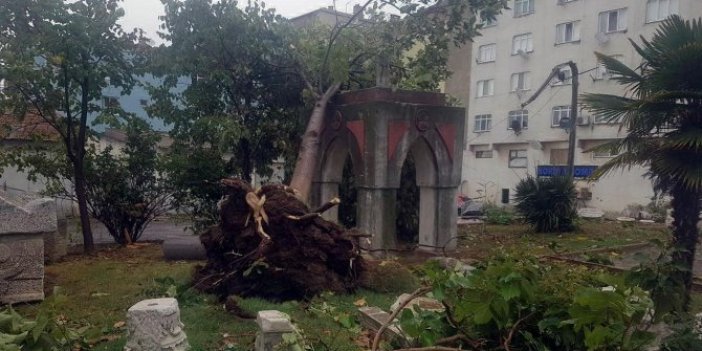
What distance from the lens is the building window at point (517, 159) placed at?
32.7 m

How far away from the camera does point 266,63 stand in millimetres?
11281

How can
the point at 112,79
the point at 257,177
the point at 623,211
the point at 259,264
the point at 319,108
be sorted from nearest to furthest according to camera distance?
the point at 259,264
the point at 112,79
the point at 319,108
the point at 257,177
the point at 623,211

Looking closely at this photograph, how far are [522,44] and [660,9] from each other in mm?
7495

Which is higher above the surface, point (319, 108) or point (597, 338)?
point (319, 108)

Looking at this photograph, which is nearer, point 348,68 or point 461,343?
point 461,343

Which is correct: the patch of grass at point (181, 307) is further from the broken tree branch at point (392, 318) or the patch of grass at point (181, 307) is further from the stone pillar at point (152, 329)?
the broken tree branch at point (392, 318)

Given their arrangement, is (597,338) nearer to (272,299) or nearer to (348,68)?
(272,299)

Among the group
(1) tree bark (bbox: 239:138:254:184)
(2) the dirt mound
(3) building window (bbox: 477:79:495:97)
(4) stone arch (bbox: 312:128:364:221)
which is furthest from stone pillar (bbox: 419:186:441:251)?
(3) building window (bbox: 477:79:495:97)

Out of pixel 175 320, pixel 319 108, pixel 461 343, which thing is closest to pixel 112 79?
pixel 319 108

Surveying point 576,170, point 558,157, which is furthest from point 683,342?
point 558,157

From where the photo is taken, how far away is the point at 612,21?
93.4 ft

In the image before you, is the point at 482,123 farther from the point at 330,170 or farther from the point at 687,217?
the point at 687,217

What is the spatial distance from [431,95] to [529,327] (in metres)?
7.42

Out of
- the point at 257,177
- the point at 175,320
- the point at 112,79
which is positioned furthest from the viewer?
the point at 257,177
